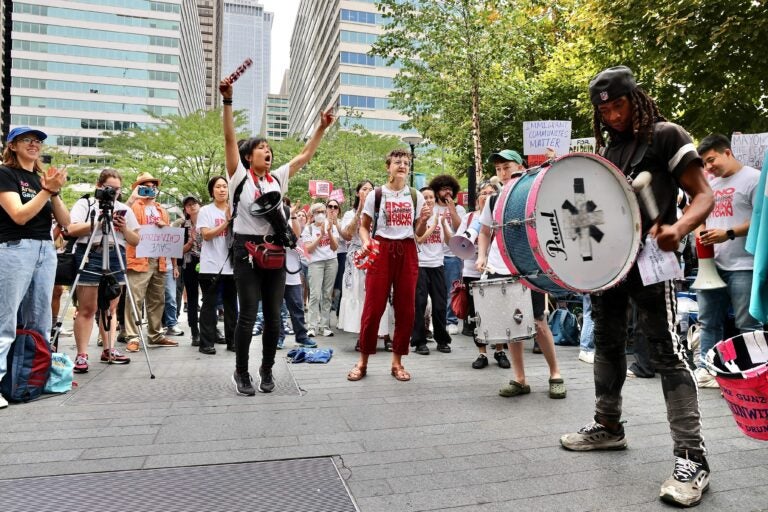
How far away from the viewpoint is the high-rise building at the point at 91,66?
278 feet

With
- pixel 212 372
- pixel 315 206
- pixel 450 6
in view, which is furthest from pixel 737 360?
pixel 450 6

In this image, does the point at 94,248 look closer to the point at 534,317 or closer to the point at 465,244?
the point at 465,244

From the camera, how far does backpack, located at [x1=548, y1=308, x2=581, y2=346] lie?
7797 millimetres

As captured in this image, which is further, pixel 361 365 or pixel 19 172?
pixel 361 365

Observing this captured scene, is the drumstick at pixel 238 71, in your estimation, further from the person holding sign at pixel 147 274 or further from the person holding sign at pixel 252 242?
the person holding sign at pixel 147 274

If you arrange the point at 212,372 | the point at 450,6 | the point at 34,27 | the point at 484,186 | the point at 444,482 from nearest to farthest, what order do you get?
the point at 444,482 → the point at 212,372 → the point at 484,186 → the point at 450,6 → the point at 34,27

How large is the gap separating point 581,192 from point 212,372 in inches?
175

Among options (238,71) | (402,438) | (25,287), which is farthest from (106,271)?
(402,438)

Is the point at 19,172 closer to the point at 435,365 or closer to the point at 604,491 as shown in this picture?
the point at 435,365

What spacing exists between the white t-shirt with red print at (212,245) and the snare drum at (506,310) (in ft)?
12.9

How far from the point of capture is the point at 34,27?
85438 millimetres

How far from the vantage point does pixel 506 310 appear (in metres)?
4.66

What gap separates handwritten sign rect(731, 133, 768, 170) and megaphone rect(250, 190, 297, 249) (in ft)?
14.8

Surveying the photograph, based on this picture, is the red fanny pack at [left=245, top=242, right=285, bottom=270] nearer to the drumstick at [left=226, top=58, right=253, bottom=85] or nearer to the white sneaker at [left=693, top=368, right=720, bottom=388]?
the drumstick at [left=226, top=58, right=253, bottom=85]
